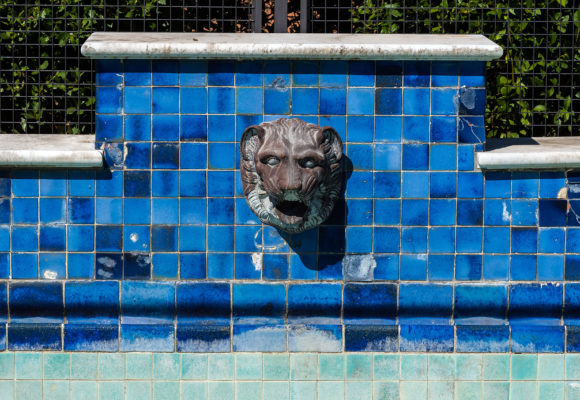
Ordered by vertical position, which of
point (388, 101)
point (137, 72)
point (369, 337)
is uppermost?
point (137, 72)

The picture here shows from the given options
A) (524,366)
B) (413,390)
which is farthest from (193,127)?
(524,366)

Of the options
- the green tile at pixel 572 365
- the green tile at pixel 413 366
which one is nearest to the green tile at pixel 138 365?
the green tile at pixel 413 366

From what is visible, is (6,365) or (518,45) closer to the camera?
(6,365)

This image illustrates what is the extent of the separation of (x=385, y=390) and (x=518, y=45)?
8.55 ft

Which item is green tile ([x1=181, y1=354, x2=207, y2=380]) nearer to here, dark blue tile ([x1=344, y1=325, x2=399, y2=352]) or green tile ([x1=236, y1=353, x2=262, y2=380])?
green tile ([x1=236, y1=353, x2=262, y2=380])

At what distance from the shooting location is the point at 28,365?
564cm

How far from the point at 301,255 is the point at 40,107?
2.19m

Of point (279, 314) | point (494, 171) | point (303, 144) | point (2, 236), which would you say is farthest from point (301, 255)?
point (2, 236)

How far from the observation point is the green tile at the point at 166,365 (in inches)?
222

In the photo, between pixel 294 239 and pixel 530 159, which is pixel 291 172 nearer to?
pixel 294 239

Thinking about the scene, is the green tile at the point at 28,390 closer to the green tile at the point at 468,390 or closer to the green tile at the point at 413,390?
the green tile at the point at 413,390

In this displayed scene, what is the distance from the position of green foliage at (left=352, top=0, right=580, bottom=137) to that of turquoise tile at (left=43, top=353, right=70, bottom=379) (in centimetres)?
281

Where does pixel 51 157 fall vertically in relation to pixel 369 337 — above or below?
above

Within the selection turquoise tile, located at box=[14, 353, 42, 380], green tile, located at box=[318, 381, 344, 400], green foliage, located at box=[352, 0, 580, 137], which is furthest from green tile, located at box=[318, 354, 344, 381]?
green foliage, located at box=[352, 0, 580, 137]
